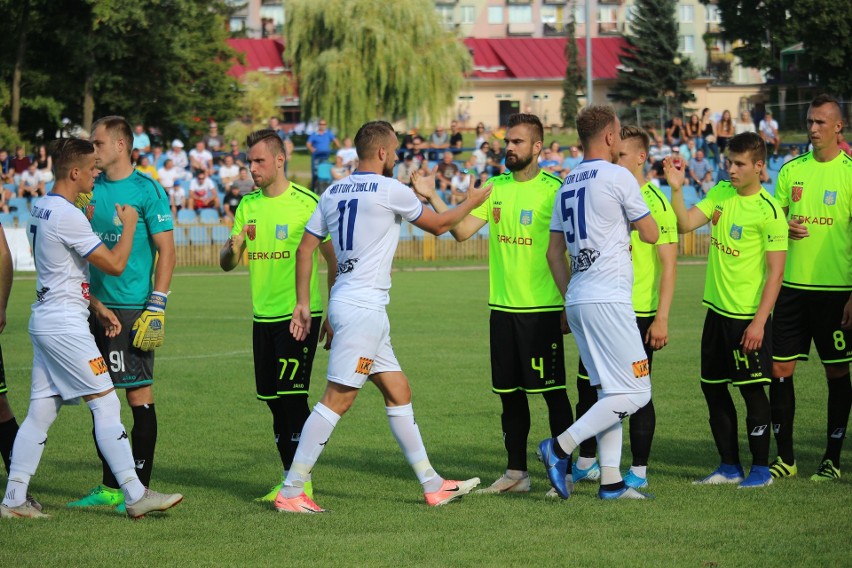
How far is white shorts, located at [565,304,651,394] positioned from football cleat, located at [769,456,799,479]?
5.19 ft

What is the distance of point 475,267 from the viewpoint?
103 ft

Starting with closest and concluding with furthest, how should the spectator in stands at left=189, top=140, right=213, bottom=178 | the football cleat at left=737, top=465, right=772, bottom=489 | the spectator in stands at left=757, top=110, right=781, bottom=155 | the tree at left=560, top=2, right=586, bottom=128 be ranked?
1. the football cleat at left=737, top=465, right=772, bottom=489
2. the spectator in stands at left=189, top=140, right=213, bottom=178
3. the spectator in stands at left=757, top=110, right=781, bottom=155
4. the tree at left=560, top=2, right=586, bottom=128

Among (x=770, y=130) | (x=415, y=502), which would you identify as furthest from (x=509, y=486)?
(x=770, y=130)

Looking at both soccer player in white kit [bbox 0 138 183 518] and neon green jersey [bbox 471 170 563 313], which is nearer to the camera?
soccer player in white kit [bbox 0 138 183 518]

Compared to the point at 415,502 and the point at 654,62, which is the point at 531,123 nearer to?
the point at 415,502

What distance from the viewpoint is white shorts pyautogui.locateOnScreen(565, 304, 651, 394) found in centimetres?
718

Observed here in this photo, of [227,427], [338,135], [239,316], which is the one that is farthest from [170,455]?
[338,135]

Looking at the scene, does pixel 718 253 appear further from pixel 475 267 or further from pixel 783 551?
pixel 475 267

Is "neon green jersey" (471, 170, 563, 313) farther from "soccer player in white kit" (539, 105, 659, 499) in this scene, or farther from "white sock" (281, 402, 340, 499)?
"white sock" (281, 402, 340, 499)

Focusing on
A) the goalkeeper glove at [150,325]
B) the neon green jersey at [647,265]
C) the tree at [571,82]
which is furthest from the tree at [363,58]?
the goalkeeper glove at [150,325]

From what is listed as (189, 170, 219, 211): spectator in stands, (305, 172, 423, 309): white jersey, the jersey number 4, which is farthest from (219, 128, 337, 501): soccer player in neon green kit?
(189, 170, 219, 211): spectator in stands

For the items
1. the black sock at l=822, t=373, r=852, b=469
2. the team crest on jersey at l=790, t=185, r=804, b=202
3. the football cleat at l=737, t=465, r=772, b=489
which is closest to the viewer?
the football cleat at l=737, t=465, r=772, b=489

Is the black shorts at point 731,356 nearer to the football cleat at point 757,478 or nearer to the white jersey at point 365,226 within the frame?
the football cleat at point 757,478

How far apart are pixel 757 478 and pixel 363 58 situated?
4520cm
